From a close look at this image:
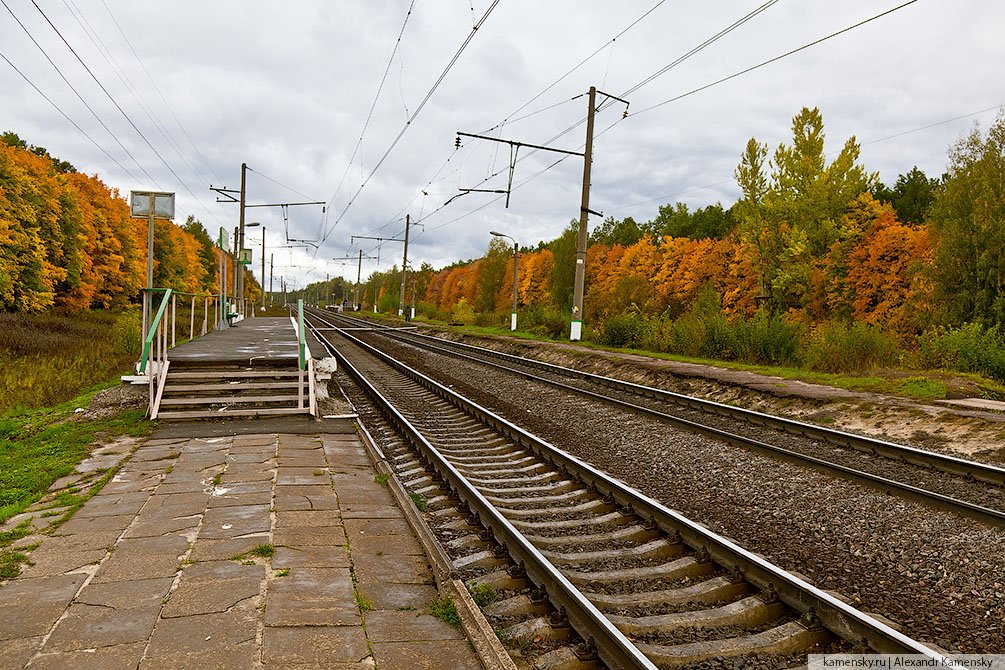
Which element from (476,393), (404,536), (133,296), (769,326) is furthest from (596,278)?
(404,536)

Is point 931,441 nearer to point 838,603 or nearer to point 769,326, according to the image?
point 838,603

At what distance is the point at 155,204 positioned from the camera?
33.9 ft

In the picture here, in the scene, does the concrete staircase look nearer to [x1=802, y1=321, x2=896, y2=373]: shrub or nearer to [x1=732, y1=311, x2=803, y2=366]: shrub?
[x1=802, y1=321, x2=896, y2=373]: shrub

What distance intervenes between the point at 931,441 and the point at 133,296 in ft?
158

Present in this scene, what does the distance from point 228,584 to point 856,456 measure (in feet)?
23.1

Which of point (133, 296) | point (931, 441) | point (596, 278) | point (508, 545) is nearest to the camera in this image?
point (508, 545)

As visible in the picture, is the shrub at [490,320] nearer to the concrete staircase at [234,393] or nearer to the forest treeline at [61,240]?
the forest treeline at [61,240]

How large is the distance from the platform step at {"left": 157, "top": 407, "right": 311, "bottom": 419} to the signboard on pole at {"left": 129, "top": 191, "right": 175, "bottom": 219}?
139 inches

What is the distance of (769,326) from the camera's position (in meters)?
16.9

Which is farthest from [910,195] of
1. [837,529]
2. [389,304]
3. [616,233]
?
[389,304]

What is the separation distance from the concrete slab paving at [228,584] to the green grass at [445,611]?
5 cm

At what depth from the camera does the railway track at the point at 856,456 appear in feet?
18.5

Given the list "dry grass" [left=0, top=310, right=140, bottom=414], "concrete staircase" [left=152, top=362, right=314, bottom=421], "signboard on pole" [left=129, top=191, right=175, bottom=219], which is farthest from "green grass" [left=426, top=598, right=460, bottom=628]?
"dry grass" [left=0, top=310, right=140, bottom=414]

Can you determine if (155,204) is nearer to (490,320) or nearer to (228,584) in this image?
(228,584)
